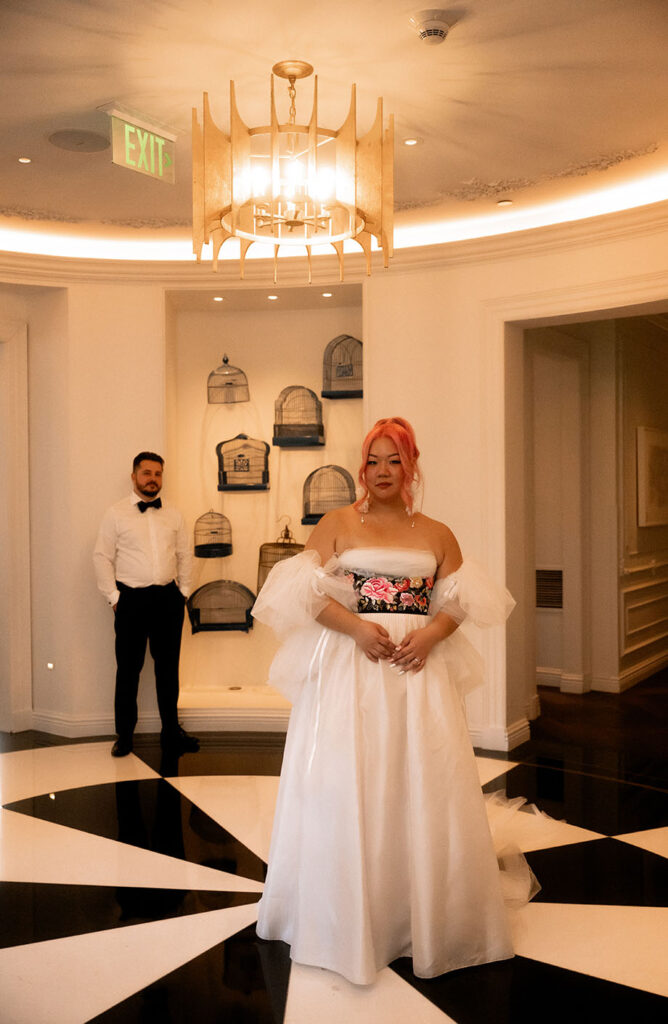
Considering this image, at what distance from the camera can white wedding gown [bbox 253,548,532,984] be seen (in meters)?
2.63

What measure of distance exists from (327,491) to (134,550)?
1403 millimetres

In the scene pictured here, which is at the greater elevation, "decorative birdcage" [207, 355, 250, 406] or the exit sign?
the exit sign

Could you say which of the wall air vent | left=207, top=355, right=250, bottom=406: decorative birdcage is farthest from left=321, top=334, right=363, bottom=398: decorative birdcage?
the wall air vent

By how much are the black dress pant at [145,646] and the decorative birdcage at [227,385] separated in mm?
1519

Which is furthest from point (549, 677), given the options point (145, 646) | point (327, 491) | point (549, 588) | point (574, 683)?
point (145, 646)

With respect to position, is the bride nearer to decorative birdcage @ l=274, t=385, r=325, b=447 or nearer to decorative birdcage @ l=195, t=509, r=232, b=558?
decorative birdcage @ l=274, t=385, r=325, b=447

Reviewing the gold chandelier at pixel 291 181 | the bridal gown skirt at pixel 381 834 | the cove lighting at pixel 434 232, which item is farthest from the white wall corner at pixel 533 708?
the gold chandelier at pixel 291 181

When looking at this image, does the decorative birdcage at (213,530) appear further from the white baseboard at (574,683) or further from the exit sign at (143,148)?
the white baseboard at (574,683)

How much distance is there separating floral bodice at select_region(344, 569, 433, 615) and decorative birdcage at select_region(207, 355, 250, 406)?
354 cm

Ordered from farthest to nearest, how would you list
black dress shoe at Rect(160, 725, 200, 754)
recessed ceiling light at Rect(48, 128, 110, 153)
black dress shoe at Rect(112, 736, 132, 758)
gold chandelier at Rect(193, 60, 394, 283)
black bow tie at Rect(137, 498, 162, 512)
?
black bow tie at Rect(137, 498, 162, 512), black dress shoe at Rect(160, 725, 200, 754), black dress shoe at Rect(112, 736, 132, 758), recessed ceiling light at Rect(48, 128, 110, 153), gold chandelier at Rect(193, 60, 394, 283)

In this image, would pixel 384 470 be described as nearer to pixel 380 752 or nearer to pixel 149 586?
pixel 380 752

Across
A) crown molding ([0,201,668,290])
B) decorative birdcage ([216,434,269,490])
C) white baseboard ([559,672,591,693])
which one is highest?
crown molding ([0,201,668,290])

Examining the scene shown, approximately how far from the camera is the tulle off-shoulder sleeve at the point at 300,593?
9.32ft

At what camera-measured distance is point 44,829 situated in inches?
155
